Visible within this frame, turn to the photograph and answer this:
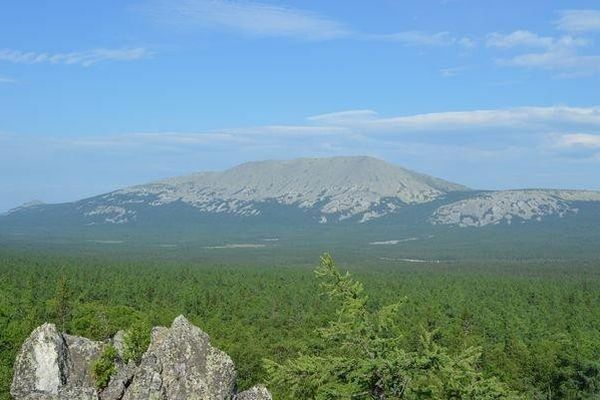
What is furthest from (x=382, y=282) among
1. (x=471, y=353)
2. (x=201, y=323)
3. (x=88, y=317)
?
(x=471, y=353)

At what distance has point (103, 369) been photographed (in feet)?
109

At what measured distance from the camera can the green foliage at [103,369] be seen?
107 ft

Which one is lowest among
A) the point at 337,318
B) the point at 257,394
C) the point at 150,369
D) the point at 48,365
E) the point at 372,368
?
the point at 257,394

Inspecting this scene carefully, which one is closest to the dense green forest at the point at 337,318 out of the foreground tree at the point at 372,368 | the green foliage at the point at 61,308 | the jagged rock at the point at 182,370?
the foreground tree at the point at 372,368

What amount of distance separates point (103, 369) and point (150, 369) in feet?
14.4

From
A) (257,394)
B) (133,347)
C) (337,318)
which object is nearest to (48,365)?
(133,347)

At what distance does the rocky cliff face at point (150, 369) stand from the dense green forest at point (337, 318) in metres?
3.55

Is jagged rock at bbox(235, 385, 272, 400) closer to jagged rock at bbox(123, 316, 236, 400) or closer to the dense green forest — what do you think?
jagged rock at bbox(123, 316, 236, 400)

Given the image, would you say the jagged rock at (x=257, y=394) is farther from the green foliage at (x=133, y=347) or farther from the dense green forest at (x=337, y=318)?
the green foliage at (x=133, y=347)

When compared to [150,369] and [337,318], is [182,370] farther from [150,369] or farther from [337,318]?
[337,318]

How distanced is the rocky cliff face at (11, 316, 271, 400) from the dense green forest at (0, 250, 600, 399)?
3546mm

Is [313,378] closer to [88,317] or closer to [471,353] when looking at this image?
[471,353]

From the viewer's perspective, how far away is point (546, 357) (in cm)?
6875

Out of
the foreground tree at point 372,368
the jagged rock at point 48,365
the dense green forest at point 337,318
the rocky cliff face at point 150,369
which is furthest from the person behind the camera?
the jagged rock at point 48,365
